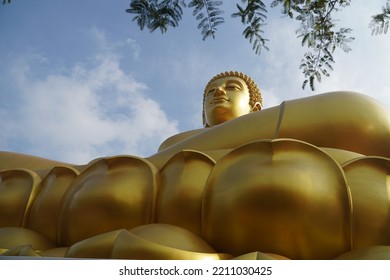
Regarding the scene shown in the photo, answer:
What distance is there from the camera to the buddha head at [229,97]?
2.94 m

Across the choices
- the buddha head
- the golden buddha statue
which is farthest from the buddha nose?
the golden buddha statue

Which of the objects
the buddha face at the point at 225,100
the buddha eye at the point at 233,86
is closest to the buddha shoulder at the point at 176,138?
the buddha face at the point at 225,100

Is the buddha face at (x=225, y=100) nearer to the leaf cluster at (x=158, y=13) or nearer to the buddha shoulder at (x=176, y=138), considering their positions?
the buddha shoulder at (x=176, y=138)

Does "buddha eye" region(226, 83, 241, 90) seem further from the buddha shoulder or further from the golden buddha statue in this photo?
the golden buddha statue

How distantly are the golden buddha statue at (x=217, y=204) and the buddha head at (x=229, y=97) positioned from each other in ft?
3.34

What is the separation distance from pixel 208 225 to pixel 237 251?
102 mm

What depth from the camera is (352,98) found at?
6.84 ft

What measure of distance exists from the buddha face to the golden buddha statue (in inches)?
39.9

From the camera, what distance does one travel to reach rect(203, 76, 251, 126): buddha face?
294 centimetres

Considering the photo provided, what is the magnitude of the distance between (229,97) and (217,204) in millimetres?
1652

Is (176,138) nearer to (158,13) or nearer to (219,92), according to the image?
(219,92)
